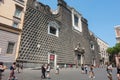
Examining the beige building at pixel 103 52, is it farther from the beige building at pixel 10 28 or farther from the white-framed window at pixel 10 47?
the white-framed window at pixel 10 47

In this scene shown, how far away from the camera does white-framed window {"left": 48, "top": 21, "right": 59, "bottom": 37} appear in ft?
84.2

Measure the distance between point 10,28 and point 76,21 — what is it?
816 inches

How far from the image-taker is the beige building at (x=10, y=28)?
57.3 ft

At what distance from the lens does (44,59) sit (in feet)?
74.9

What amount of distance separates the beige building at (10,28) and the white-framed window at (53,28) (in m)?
6.33

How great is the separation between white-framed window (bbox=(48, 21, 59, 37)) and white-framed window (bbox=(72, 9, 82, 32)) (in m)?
7.51

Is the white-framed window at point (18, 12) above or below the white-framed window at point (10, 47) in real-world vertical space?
above

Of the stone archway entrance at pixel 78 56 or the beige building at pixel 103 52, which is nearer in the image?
the stone archway entrance at pixel 78 56

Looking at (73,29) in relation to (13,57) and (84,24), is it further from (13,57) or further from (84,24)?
(13,57)

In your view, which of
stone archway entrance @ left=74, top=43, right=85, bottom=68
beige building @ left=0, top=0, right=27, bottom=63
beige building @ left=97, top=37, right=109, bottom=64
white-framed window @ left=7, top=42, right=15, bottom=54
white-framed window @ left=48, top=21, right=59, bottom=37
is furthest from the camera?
beige building @ left=97, top=37, right=109, bottom=64

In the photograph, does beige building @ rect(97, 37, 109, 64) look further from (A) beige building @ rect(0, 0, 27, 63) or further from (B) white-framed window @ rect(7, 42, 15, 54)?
(B) white-framed window @ rect(7, 42, 15, 54)

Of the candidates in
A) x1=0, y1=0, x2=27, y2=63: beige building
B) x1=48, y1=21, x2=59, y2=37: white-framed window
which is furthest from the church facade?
x1=0, y1=0, x2=27, y2=63: beige building

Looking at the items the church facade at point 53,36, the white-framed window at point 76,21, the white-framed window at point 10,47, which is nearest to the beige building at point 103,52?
the church facade at point 53,36

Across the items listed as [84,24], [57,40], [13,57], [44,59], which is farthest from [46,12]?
[84,24]
